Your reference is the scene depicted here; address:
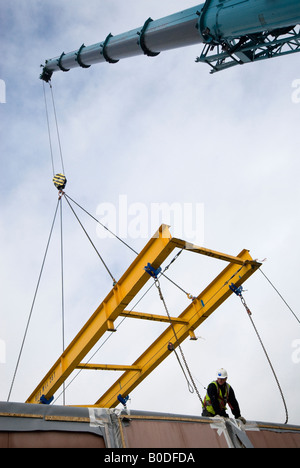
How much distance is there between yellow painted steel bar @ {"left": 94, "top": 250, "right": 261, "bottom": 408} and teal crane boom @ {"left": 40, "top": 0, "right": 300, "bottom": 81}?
181 inches

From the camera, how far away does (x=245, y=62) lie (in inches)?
365

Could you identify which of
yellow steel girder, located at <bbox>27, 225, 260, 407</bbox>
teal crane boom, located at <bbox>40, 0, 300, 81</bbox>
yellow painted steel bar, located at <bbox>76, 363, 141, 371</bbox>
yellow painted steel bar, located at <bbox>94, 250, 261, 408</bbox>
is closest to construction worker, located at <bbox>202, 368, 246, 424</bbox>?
yellow steel girder, located at <bbox>27, 225, 260, 407</bbox>

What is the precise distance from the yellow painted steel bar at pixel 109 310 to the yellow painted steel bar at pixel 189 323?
152 centimetres

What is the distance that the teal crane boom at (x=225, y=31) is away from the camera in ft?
23.9

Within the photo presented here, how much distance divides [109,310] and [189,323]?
196 centimetres

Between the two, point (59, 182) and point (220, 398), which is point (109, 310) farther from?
point (59, 182)

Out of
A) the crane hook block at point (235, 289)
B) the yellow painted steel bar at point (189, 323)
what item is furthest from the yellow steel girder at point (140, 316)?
the crane hook block at point (235, 289)

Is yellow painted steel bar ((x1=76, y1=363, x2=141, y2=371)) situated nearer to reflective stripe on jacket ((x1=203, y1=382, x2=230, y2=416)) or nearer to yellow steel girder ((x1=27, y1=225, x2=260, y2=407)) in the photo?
yellow steel girder ((x1=27, y1=225, x2=260, y2=407))

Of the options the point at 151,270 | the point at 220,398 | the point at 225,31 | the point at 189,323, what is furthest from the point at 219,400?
the point at 225,31

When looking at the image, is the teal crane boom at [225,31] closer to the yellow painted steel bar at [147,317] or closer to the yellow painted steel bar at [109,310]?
the yellow painted steel bar at [109,310]
